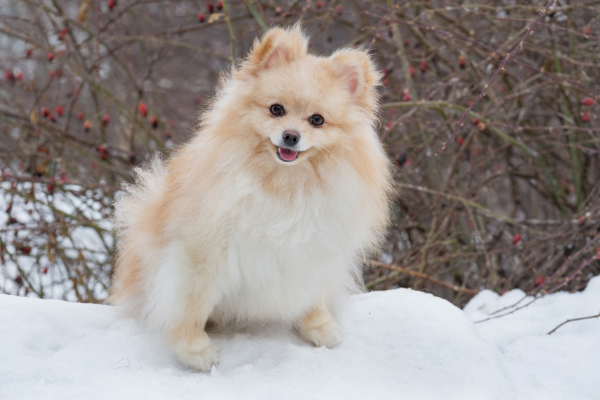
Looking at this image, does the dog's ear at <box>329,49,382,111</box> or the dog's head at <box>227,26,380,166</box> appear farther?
the dog's ear at <box>329,49,382,111</box>

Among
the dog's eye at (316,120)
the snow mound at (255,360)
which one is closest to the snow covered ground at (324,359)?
the snow mound at (255,360)

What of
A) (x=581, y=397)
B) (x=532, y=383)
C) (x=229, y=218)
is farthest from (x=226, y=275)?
(x=581, y=397)

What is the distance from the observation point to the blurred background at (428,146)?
3.79 meters

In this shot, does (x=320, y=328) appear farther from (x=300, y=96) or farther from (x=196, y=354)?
(x=300, y=96)

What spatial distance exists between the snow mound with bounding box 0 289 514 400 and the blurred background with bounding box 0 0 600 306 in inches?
38.7

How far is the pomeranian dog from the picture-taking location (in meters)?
2.13

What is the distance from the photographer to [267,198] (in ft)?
7.02

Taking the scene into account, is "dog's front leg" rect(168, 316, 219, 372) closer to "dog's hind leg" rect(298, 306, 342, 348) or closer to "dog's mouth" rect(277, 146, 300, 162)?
"dog's hind leg" rect(298, 306, 342, 348)

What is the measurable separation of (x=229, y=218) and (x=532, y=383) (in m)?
1.68

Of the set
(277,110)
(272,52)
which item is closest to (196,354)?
(277,110)

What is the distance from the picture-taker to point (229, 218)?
2.13 meters

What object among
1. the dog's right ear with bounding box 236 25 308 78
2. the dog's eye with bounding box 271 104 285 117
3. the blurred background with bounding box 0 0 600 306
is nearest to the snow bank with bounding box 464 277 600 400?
the blurred background with bounding box 0 0 600 306

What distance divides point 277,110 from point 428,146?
239 cm

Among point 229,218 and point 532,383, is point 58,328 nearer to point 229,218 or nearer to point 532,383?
point 229,218
